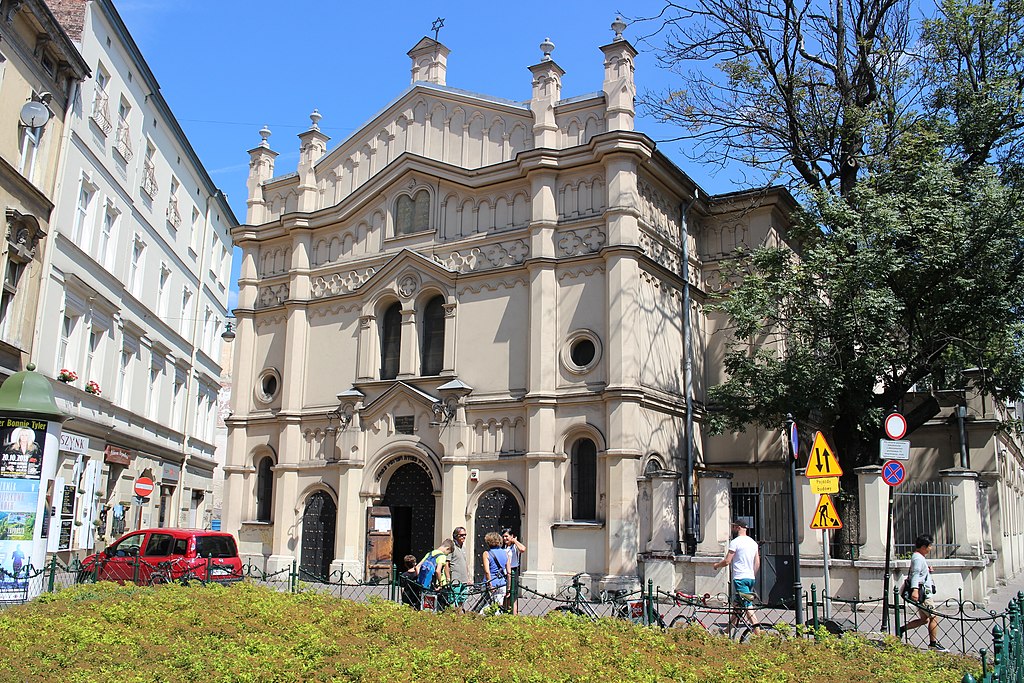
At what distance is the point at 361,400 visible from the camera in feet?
84.1

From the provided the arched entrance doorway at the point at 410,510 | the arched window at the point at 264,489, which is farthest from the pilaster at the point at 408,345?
the arched window at the point at 264,489

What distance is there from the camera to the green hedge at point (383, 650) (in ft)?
28.1

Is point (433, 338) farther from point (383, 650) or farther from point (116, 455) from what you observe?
point (383, 650)

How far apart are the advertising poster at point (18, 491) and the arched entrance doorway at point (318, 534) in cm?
1042

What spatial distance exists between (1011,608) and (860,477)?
25.2 ft

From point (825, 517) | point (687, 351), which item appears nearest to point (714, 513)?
point (687, 351)

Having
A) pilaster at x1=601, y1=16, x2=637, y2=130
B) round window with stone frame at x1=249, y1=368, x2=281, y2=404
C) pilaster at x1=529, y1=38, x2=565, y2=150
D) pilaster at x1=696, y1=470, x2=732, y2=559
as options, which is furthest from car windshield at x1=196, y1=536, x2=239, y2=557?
pilaster at x1=601, y1=16, x2=637, y2=130

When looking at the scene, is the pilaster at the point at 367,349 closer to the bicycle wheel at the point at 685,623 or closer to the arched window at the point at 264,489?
the arched window at the point at 264,489

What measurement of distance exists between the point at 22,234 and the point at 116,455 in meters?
9.14

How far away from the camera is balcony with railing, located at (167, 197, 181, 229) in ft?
116

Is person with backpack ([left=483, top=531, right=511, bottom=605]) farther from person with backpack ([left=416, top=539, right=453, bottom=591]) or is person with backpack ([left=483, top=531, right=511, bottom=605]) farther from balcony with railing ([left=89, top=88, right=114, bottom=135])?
balcony with railing ([left=89, top=88, right=114, bottom=135])

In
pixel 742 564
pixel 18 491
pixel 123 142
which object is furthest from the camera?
pixel 123 142

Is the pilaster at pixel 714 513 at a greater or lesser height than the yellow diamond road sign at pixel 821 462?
lesser

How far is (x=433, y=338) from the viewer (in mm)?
25547
